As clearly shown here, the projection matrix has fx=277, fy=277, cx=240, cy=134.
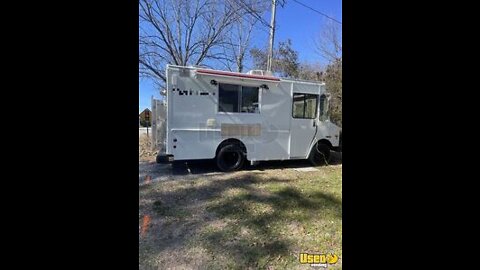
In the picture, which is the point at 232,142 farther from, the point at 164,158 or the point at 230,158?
the point at 164,158

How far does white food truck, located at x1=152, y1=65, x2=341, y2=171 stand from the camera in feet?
18.4

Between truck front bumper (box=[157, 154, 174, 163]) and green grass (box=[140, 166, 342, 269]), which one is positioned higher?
truck front bumper (box=[157, 154, 174, 163])

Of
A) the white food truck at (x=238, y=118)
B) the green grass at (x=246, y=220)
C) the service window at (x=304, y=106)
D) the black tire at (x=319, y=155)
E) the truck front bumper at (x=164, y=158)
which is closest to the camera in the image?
the green grass at (x=246, y=220)

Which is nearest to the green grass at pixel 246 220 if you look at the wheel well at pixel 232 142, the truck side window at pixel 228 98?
the wheel well at pixel 232 142

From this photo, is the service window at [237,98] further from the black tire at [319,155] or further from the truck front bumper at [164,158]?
the black tire at [319,155]

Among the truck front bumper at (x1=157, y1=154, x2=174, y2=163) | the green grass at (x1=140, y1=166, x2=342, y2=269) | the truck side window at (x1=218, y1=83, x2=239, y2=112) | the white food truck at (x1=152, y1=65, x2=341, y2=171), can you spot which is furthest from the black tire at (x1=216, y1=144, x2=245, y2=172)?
the truck front bumper at (x1=157, y1=154, x2=174, y2=163)

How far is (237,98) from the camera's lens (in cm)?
596

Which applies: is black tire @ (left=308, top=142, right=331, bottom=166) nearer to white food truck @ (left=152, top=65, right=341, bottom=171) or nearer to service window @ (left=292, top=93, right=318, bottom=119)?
white food truck @ (left=152, top=65, right=341, bottom=171)

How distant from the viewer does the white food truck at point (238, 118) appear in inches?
221

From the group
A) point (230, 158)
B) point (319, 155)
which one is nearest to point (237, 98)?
point (230, 158)

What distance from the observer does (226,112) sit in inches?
232

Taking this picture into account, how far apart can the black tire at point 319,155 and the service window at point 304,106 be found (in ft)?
2.65

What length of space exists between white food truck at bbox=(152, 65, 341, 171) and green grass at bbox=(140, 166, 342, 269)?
87 centimetres
